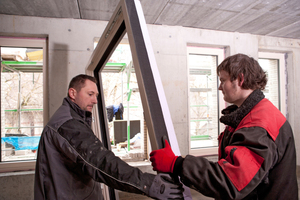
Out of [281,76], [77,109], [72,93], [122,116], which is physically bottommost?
[122,116]

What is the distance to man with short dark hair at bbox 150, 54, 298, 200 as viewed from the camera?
2.11 ft

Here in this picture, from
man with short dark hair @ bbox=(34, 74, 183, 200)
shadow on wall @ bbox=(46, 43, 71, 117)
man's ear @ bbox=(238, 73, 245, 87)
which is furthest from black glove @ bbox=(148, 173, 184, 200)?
shadow on wall @ bbox=(46, 43, 71, 117)

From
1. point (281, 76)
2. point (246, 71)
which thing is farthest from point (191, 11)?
point (281, 76)

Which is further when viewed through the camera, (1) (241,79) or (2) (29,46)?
(2) (29,46)

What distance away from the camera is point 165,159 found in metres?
0.67

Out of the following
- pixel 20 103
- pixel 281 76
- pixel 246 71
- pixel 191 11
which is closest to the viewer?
pixel 246 71

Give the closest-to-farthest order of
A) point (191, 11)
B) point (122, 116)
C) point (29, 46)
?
point (191, 11)
point (29, 46)
point (122, 116)

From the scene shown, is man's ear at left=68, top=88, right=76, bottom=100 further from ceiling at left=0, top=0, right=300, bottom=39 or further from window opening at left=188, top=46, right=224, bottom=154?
window opening at left=188, top=46, right=224, bottom=154

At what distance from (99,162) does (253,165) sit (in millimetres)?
608

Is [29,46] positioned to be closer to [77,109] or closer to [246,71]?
[77,109]

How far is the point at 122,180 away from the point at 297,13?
3.14m

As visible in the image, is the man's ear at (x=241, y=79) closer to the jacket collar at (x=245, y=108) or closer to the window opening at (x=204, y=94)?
the jacket collar at (x=245, y=108)

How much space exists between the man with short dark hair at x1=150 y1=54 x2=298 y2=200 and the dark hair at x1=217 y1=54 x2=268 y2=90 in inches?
2.3

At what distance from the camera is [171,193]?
661 mm
